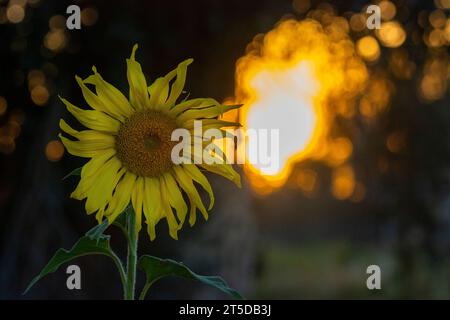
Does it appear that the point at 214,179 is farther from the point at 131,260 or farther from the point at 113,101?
the point at 131,260

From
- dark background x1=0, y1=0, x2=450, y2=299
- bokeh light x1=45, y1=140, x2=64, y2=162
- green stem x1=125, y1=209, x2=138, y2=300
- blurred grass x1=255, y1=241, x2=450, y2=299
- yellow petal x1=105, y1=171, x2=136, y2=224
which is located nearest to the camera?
green stem x1=125, y1=209, x2=138, y2=300

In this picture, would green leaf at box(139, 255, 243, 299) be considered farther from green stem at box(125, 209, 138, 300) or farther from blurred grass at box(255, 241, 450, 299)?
blurred grass at box(255, 241, 450, 299)

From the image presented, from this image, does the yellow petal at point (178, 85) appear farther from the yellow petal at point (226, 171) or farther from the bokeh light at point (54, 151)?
the bokeh light at point (54, 151)

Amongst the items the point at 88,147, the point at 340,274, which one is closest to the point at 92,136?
the point at 88,147

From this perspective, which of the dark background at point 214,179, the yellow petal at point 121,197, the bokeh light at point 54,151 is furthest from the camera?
the bokeh light at point 54,151

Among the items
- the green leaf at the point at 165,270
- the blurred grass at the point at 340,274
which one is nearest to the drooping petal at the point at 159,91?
the green leaf at the point at 165,270

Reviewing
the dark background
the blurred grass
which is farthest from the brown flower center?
the blurred grass
